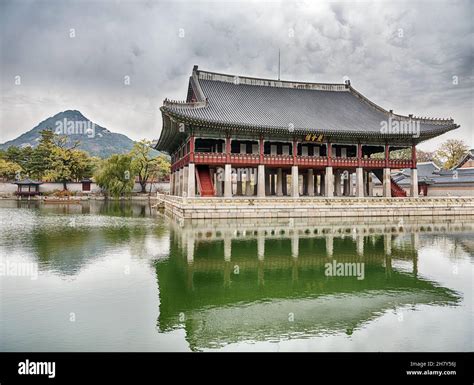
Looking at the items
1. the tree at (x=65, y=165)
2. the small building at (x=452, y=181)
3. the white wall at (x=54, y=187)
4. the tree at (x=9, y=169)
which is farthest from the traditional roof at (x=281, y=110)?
the tree at (x=9, y=169)

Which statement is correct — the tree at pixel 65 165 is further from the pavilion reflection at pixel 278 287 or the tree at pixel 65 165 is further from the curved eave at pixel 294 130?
the pavilion reflection at pixel 278 287

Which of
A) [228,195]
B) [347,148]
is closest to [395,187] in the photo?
[347,148]

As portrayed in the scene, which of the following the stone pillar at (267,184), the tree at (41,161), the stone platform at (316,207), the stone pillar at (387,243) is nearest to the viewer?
the stone pillar at (387,243)

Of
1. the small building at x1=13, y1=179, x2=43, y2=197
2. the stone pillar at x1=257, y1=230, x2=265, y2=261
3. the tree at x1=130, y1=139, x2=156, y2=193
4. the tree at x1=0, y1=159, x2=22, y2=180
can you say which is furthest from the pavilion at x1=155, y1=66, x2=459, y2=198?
the tree at x1=0, y1=159, x2=22, y2=180

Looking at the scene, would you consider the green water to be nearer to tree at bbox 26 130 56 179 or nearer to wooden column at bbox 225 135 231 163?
wooden column at bbox 225 135 231 163

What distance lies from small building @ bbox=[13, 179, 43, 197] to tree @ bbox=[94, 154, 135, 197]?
16811 millimetres

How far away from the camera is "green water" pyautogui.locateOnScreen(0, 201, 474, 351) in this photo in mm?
8383

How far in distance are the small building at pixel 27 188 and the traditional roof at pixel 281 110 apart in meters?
36.4

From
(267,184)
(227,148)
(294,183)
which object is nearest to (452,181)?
(267,184)

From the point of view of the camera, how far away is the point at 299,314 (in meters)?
10.0

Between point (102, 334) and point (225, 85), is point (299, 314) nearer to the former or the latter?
point (102, 334)

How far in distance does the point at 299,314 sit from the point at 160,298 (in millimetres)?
4106

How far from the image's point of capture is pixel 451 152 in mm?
82312

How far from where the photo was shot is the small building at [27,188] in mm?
74438
